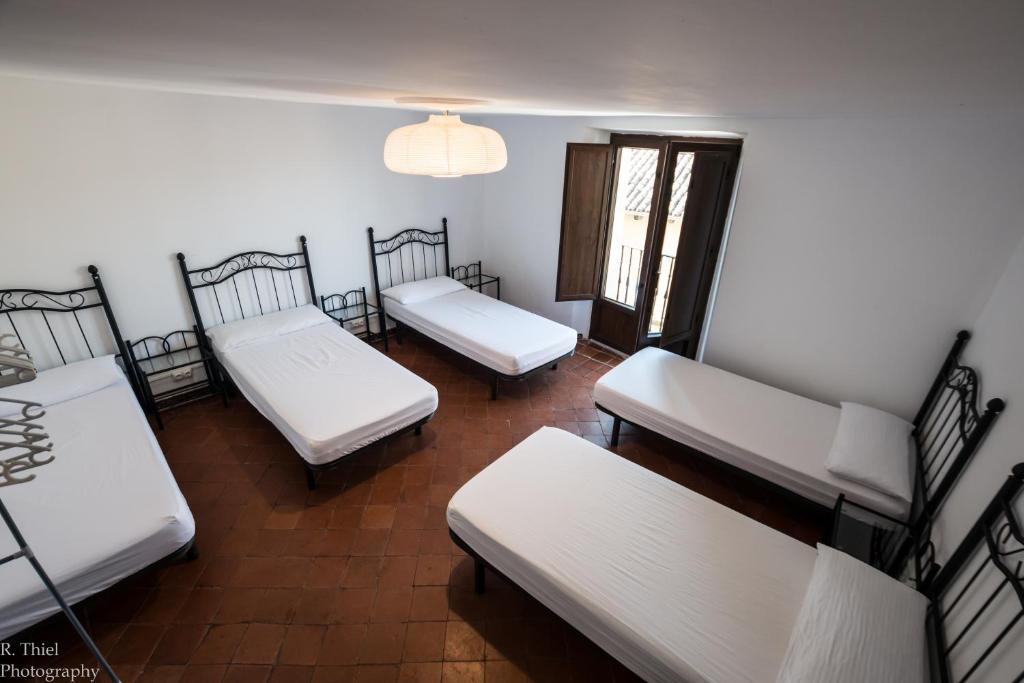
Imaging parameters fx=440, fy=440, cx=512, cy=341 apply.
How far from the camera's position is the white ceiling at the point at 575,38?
0.42m

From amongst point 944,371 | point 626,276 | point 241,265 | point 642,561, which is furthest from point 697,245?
point 241,265

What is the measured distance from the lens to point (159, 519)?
87.0 inches

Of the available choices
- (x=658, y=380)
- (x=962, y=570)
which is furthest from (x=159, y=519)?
(x=962, y=570)

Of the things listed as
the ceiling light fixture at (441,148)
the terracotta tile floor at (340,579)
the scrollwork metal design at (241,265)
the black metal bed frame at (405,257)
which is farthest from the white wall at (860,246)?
the scrollwork metal design at (241,265)

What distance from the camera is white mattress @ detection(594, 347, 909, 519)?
261 cm

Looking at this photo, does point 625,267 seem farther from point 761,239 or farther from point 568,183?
point 761,239

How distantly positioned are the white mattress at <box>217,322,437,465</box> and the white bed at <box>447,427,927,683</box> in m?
0.99

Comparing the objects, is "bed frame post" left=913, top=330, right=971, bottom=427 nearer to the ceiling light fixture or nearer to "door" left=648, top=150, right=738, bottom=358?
"door" left=648, top=150, right=738, bottom=358

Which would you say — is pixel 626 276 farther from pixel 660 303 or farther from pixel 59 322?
pixel 59 322

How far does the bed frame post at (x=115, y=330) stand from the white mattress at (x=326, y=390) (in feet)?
2.06

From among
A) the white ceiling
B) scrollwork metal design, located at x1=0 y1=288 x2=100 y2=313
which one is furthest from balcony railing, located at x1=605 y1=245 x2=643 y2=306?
scrollwork metal design, located at x1=0 y1=288 x2=100 y2=313

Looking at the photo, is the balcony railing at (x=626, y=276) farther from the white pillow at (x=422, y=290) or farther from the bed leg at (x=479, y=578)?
the bed leg at (x=479, y=578)

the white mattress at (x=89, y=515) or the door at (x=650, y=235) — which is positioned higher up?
the door at (x=650, y=235)

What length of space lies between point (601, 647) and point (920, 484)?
81.7 inches
